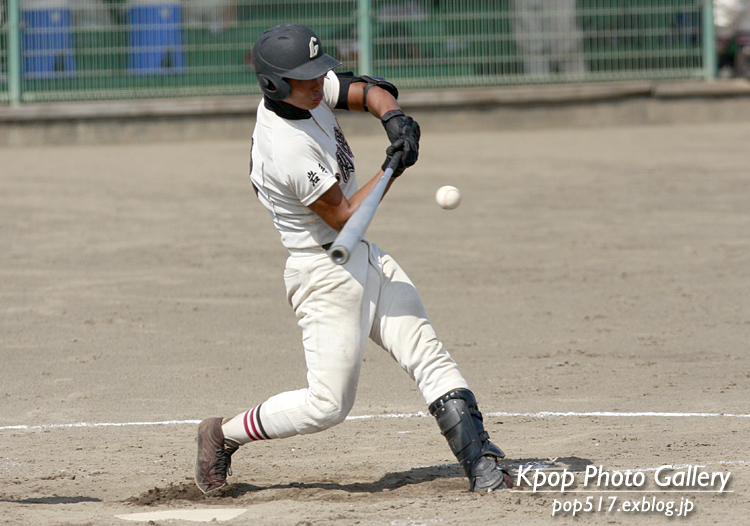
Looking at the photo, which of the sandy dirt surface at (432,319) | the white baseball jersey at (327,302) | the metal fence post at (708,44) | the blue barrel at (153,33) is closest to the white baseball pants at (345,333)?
the white baseball jersey at (327,302)

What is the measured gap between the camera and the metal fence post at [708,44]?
14.6 metres

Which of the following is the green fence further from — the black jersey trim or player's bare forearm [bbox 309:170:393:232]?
player's bare forearm [bbox 309:170:393:232]

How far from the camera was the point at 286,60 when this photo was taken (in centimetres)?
400

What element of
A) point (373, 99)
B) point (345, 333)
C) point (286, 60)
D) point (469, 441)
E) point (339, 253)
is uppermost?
point (286, 60)

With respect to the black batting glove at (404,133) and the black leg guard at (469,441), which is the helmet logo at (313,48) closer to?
the black batting glove at (404,133)

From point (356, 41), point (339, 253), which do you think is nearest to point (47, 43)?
point (356, 41)

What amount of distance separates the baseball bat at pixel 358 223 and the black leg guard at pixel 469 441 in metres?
0.83

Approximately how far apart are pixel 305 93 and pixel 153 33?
11.0m

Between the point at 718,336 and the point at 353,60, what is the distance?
27.2 feet

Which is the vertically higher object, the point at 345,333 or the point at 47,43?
the point at 47,43

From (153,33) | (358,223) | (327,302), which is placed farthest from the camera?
(153,33)

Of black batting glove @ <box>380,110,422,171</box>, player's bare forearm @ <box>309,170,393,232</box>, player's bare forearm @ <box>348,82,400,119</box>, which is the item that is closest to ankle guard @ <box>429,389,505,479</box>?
player's bare forearm @ <box>309,170,393,232</box>

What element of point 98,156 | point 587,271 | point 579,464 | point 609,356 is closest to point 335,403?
point 579,464

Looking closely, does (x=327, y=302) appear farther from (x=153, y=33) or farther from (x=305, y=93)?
(x=153, y=33)
